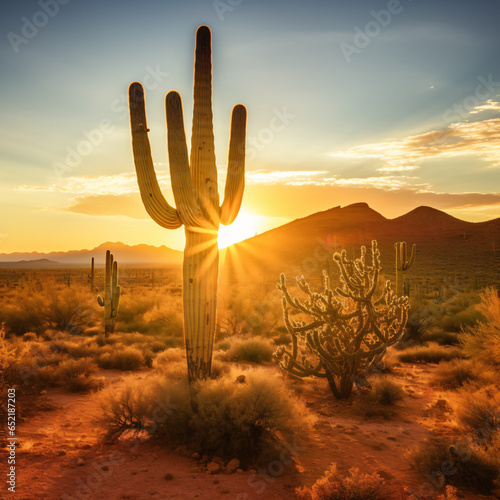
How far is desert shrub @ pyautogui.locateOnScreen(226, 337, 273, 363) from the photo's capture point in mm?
12609

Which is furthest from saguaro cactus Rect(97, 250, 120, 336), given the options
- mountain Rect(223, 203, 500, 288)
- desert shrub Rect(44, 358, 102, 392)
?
mountain Rect(223, 203, 500, 288)

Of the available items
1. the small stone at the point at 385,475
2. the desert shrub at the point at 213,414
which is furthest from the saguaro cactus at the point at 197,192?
the small stone at the point at 385,475

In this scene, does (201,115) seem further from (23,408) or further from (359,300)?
(23,408)

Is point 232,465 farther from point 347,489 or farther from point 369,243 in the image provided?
point 369,243

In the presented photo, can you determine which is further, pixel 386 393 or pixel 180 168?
pixel 386 393

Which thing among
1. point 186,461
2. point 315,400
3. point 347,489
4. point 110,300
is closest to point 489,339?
point 315,400

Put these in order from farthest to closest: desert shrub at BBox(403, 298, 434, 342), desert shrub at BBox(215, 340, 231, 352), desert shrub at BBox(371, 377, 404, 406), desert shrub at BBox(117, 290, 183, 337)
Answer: desert shrub at BBox(117, 290, 183, 337)
desert shrub at BBox(403, 298, 434, 342)
desert shrub at BBox(215, 340, 231, 352)
desert shrub at BBox(371, 377, 404, 406)

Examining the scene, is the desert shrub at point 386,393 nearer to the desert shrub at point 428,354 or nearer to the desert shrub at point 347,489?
the desert shrub at point 347,489

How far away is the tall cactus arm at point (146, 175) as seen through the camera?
23.7 ft

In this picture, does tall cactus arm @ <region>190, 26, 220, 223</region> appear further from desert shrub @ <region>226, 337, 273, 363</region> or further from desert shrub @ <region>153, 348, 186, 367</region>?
desert shrub @ <region>226, 337, 273, 363</region>

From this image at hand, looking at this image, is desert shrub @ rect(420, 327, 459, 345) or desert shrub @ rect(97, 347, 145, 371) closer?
desert shrub @ rect(97, 347, 145, 371)

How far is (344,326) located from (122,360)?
702cm

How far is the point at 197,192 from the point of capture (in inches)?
283

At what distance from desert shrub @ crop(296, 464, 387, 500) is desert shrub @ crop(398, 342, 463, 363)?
29.0 ft
